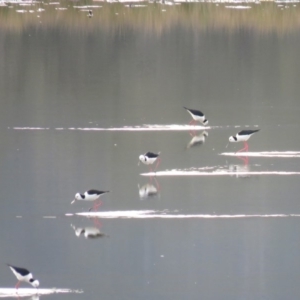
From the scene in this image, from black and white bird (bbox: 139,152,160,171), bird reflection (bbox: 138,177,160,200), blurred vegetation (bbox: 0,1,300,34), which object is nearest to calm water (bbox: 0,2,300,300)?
bird reflection (bbox: 138,177,160,200)

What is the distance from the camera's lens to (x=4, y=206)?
7914 millimetres

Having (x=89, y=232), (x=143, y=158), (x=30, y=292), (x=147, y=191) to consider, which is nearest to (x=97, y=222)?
(x=89, y=232)

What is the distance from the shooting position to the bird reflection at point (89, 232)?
23.4 feet

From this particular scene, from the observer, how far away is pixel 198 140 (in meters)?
10.7

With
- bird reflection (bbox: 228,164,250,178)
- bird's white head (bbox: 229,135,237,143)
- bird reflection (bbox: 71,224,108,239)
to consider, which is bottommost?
bird reflection (bbox: 228,164,250,178)

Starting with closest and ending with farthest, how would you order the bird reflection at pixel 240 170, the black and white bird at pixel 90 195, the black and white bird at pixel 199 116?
the black and white bird at pixel 90 195 → the bird reflection at pixel 240 170 → the black and white bird at pixel 199 116

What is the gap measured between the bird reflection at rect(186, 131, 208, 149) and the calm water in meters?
0.07

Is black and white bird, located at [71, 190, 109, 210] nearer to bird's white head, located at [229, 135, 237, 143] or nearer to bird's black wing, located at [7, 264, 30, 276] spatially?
bird's black wing, located at [7, 264, 30, 276]

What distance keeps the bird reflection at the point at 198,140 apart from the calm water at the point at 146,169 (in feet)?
0.24

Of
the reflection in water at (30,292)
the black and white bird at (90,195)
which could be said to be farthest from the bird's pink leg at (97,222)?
the reflection in water at (30,292)

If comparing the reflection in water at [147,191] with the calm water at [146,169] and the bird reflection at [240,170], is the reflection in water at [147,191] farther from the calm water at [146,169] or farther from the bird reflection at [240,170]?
the bird reflection at [240,170]

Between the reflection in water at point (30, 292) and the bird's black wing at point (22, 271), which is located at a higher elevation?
the bird's black wing at point (22, 271)

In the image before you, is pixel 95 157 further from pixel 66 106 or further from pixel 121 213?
pixel 66 106

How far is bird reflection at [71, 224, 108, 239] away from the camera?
23.4 feet
